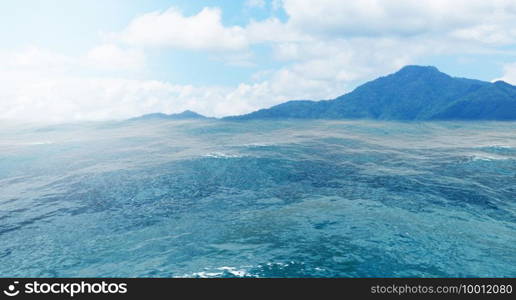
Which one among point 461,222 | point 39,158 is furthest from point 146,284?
point 39,158

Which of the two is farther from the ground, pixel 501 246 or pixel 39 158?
pixel 39 158

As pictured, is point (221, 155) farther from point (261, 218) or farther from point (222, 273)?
point (222, 273)

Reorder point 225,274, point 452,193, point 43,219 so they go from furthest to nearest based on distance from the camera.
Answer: point 452,193, point 43,219, point 225,274

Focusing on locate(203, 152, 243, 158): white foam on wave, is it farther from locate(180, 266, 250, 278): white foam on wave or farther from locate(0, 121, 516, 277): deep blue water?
locate(180, 266, 250, 278): white foam on wave

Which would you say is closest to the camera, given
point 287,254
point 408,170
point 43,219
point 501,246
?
point 287,254

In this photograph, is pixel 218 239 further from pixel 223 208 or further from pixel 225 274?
pixel 223 208

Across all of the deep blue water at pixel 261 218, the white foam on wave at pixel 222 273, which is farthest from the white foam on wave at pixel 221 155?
the white foam on wave at pixel 222 273

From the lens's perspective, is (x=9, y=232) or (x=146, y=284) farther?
(x=9, y=232)

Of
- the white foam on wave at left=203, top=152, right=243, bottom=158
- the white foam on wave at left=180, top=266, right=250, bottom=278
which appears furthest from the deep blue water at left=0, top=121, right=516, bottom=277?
the white foam on wave at left=203, top=152, right=243, bottom=158
